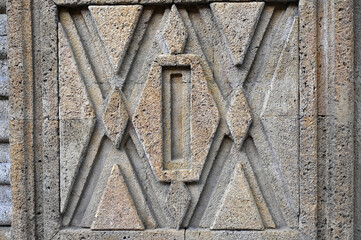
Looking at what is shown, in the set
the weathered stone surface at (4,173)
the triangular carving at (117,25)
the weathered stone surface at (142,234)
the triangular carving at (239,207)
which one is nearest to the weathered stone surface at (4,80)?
the weathered stone surface at (4,173)

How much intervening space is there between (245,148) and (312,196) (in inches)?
16.6

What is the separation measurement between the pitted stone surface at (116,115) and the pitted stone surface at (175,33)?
1.26 feet

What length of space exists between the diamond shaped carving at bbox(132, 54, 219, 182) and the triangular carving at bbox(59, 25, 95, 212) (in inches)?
10.9

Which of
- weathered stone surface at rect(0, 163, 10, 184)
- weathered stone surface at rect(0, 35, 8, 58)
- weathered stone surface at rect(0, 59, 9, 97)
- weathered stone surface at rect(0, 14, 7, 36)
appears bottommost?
weathered stone surface at rect(0, 163, 10, 184)

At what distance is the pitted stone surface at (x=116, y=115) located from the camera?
1.55m

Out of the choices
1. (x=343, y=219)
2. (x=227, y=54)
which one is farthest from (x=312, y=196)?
(x=227, y=54)

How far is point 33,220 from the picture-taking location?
5.19 feet

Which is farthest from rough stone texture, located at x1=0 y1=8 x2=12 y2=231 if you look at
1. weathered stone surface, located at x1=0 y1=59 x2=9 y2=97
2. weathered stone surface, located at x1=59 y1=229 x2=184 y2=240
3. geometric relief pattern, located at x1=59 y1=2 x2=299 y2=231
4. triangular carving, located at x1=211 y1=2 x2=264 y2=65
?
triangular carving, located at x1=211 y1=2 x2=264 y2=65

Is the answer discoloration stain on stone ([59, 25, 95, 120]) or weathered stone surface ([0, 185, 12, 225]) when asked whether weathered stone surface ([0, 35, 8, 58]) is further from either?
weathered stone surface ([0, 185, 12, 225])

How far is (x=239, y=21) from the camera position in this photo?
152 centimetres

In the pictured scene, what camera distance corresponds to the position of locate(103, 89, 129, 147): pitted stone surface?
5.09ft

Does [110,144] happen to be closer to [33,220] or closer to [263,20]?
A: [33,220]

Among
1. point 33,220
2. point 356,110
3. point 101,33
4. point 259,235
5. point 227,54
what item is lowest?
point 259,235

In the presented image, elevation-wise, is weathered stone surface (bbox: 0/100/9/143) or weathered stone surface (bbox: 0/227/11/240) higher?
weathered stone surface (bbox: 0/100/9/143)
